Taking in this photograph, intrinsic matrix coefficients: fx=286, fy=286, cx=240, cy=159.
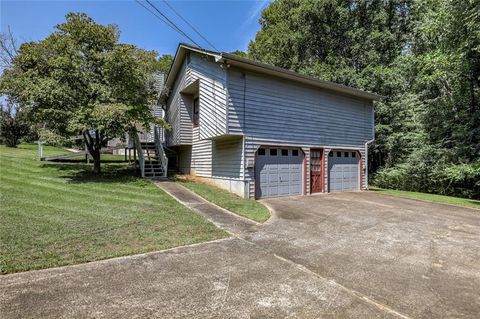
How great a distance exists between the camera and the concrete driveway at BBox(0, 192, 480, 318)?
3352 mm

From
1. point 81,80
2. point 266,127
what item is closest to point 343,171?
point 266,127

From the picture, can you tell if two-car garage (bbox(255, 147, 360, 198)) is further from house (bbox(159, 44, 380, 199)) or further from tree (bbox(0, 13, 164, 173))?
tree (bbox(0, 13, 164, 173))

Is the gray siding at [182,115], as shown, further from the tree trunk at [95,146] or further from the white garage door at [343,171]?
the white garage door at [343,171]

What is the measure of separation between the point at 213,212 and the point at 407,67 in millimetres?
16977

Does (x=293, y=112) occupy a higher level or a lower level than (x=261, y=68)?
lower

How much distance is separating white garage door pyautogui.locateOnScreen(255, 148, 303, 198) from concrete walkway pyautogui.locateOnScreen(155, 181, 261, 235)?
111 inches

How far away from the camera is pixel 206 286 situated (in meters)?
3.93

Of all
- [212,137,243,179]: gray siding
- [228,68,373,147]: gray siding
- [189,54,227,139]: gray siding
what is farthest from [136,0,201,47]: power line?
[212,137,243,179]: gray siding

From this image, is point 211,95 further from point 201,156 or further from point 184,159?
point 184,159

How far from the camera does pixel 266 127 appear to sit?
1180 centimetres

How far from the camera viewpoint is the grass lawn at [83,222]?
4.89 meters

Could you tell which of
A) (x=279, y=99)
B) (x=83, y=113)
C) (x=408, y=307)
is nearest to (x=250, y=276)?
(x=408, y=307)

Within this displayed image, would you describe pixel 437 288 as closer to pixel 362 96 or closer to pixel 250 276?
pixel 250 276

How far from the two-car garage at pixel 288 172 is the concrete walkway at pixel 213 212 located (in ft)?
9.21
